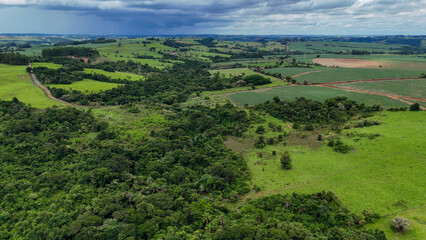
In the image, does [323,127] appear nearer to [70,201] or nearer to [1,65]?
[70,201]

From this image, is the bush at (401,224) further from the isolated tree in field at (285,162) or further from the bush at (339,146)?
the bush at (339,146)

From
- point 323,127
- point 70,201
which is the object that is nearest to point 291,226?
point 70,201

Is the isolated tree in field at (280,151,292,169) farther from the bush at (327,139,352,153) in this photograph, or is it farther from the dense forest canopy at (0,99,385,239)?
the bush at (327,139,352,153)

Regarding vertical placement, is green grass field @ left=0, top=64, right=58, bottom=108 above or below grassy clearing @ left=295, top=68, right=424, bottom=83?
below

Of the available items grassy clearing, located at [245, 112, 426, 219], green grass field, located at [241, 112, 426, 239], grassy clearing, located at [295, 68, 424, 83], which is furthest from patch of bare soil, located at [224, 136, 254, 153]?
grassy clearing, located at [295, 68, 424, 83]

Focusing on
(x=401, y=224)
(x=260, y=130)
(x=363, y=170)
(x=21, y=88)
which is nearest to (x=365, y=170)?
(x=363, y=170)

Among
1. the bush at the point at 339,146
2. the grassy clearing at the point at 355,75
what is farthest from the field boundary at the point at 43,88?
the grassy clearing at the point at 355,75
